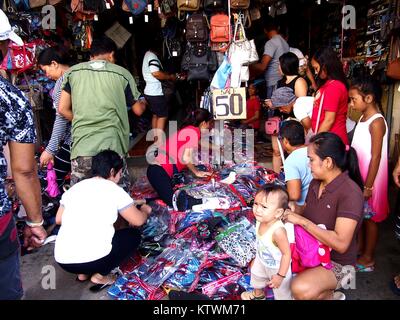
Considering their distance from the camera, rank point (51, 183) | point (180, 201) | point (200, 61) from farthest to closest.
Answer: point (200, 61) < point (51, 183) < point (180, 201)

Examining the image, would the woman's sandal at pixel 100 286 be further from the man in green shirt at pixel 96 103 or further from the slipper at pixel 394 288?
the slipper at pixel 394 288

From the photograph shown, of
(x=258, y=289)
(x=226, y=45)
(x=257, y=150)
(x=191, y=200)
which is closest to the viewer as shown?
(x=258, y=289)

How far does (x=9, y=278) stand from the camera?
5.54ft

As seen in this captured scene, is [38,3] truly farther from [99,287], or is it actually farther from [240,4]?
[99,287]

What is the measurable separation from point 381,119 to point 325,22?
4.28 meters

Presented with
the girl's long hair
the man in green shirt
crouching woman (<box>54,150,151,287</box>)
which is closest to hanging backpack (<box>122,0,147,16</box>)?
the man in green shirt

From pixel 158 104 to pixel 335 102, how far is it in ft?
10.4

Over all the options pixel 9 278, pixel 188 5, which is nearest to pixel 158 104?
pixel 188 5

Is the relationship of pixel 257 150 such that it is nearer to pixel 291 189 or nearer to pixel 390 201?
pixel 390 201

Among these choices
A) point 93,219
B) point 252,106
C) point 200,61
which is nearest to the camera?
point 93,219

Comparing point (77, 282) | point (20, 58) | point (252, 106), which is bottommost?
point (77, 282)

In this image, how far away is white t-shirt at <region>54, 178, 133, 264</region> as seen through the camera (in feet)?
8.63

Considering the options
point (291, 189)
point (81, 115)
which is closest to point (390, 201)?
point (291, 189)

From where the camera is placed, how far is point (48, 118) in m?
6.09
